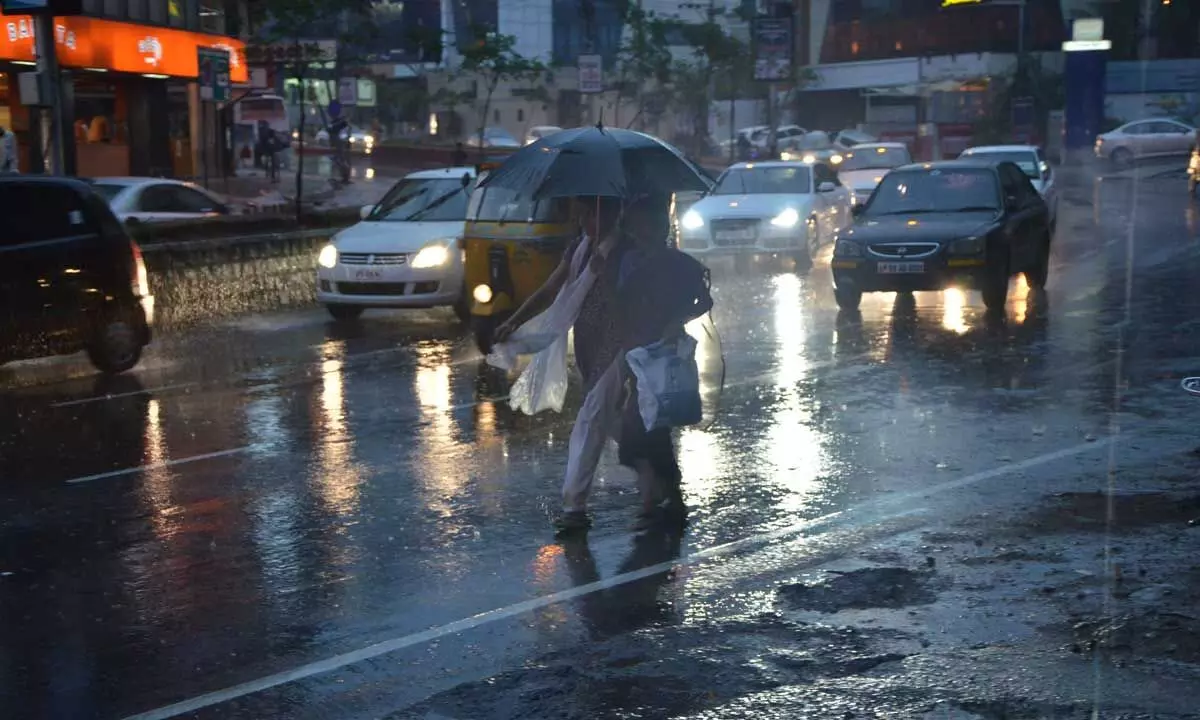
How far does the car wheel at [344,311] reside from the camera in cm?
1781

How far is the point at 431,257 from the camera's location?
1708 cm

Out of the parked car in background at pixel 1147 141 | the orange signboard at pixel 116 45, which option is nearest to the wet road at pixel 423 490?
the orange signboard at pixel 116 45

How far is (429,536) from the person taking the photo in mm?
7785

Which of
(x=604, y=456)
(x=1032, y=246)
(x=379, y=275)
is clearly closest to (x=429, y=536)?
(x=604, y=456)

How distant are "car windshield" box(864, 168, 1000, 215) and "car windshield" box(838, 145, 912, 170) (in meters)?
15.6

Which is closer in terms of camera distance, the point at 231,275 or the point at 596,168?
the point at 596,168

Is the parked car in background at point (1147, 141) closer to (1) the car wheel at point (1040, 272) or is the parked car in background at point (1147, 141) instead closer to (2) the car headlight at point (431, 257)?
(1) the car wheel at point (1040, 272)

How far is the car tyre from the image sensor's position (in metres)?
17.8

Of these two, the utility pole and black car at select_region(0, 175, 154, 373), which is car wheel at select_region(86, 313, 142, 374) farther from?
the utility pole

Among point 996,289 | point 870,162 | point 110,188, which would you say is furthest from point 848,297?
point 870,162

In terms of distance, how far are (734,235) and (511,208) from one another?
8.74 metres

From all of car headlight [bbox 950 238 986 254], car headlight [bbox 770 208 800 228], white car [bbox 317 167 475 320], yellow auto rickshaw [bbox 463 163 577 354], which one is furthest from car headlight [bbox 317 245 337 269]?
car headlight [bbox 770 208 800 228]

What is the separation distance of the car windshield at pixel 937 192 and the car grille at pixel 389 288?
507 cm

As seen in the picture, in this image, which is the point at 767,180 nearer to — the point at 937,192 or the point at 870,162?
the point at 937,192
